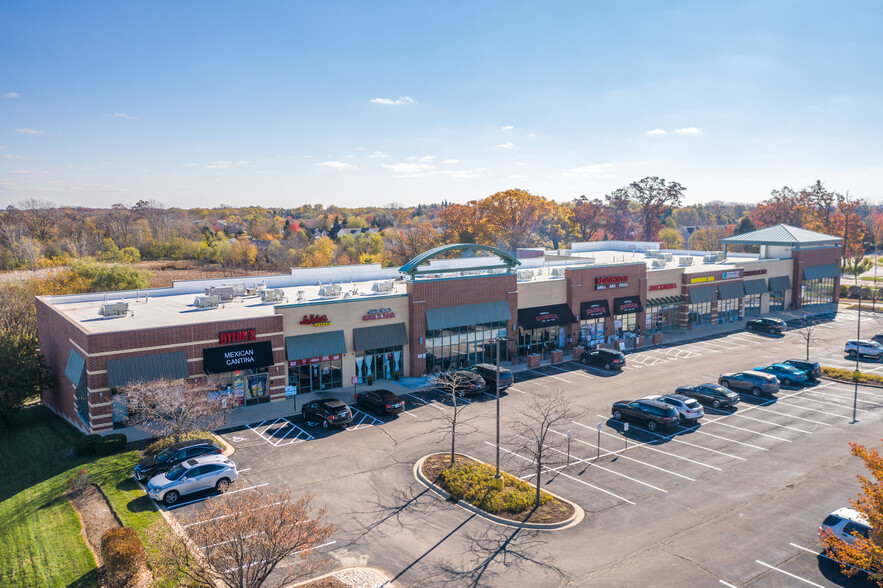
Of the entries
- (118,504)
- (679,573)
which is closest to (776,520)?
(679,573)

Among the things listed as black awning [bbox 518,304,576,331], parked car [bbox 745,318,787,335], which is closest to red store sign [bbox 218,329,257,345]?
black awning [bbox 518,304,576,331]

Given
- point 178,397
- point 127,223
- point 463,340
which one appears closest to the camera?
point 178,397

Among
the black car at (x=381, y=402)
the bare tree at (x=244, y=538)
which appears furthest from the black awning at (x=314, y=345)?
the bare tree at (x=244, y=538)

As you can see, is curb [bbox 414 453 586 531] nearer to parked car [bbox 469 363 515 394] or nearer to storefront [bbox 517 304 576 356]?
parked car [bbox 469 363 515 394]

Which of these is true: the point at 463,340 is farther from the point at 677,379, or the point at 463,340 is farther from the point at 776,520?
the point at 776,520

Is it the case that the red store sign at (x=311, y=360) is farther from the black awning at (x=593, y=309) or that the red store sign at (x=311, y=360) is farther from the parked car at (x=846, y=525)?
the parked car at (x=846, y=525)
